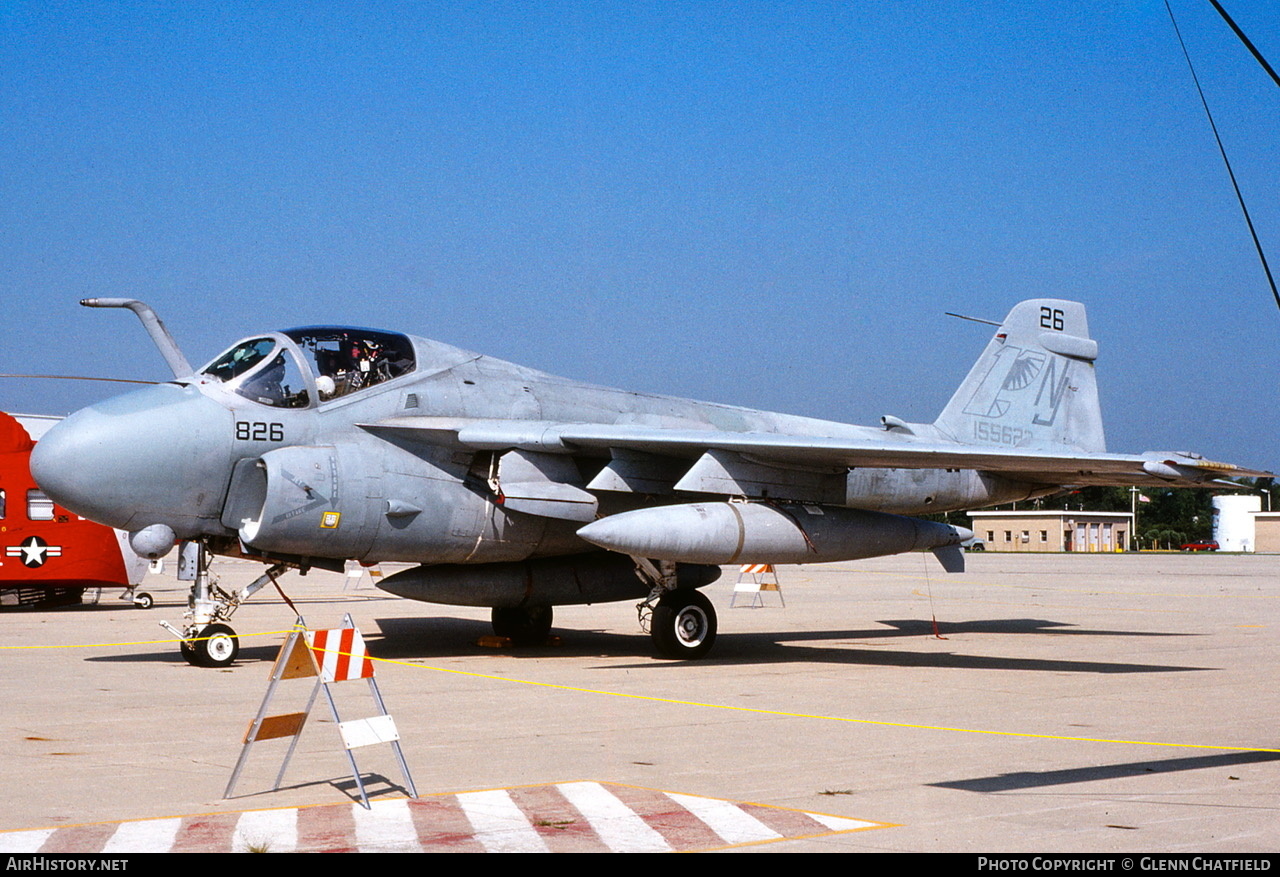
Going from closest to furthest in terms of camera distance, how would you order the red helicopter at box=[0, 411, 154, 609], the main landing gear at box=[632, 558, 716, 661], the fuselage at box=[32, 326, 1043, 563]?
the fuselage at box=[32, 326, 1043, 563], the main landing gear at box=[632, 558, 716, 661], the red helicopter at box=[0, 411, 154, 609]

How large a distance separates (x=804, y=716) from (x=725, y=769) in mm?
2471

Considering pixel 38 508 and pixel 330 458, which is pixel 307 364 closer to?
pixel 330 458

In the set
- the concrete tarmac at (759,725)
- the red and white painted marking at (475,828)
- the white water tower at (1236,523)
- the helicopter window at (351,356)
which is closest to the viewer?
the red and white painted marking at (475,828)

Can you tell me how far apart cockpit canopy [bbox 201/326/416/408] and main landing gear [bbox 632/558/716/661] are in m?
3.58

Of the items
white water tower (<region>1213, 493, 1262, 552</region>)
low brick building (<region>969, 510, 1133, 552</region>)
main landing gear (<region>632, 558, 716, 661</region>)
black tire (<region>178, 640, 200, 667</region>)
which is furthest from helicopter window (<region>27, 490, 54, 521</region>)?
white water tower (<region>1213, 493, 1262, 552</region>)

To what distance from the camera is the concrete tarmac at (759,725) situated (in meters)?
6.46

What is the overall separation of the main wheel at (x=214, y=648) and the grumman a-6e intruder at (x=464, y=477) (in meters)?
0.02

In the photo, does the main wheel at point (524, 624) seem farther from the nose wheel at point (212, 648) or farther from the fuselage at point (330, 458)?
the nose wheel at point (212, 648)

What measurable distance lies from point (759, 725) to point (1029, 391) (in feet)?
36.1

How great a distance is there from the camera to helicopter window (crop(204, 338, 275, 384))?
1298 centimetres

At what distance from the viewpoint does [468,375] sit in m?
14.2

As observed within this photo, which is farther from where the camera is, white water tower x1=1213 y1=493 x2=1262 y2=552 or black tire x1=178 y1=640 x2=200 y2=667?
white water tower x1=1213 y1=493 x2=1262 y2=552

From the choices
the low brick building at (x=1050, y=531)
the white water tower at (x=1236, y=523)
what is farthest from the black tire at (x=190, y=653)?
the white water tower at (x=1236, y=523)

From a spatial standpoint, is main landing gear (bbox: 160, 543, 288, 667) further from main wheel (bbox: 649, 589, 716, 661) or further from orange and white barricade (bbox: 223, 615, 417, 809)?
orange and white barricade (bbox: 223, 615, 417, 809)
